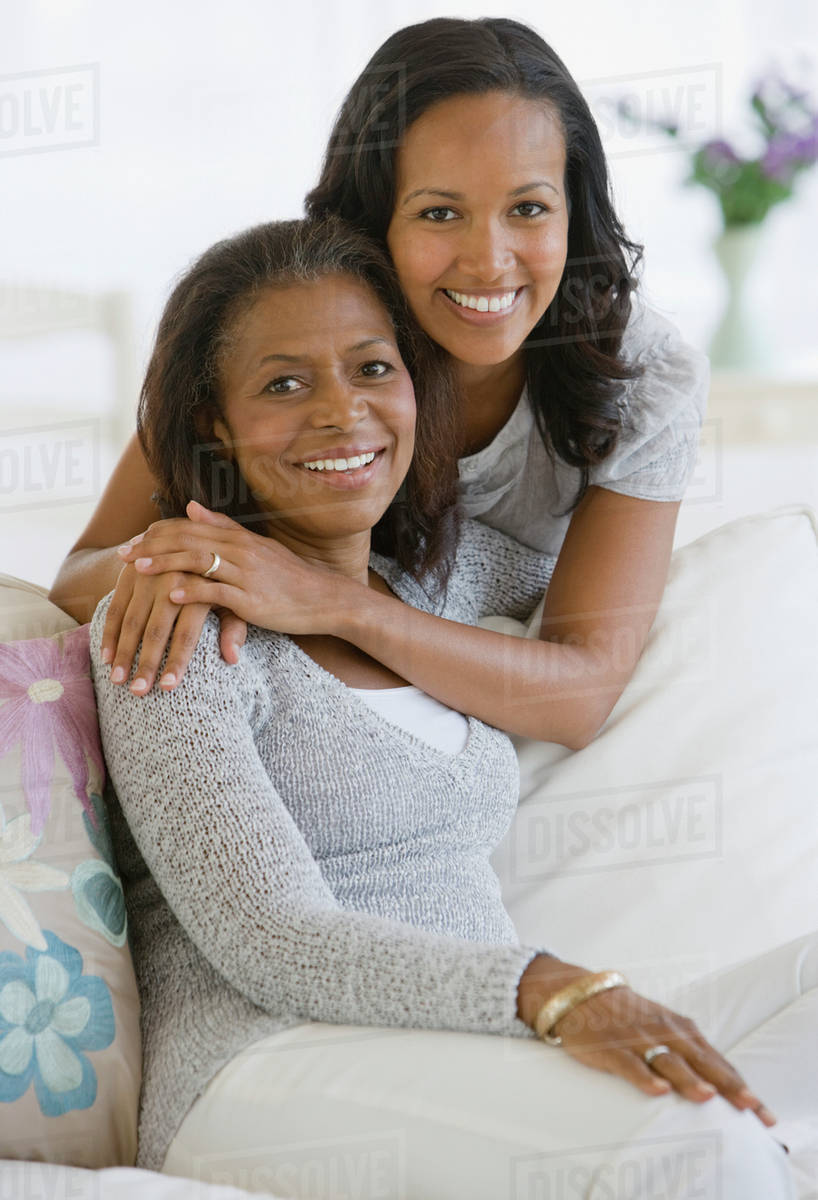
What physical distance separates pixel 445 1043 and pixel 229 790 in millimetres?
253

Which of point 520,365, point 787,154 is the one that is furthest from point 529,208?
point 787,154

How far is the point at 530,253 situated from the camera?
1.46 meters

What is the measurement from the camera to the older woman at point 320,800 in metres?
0.94

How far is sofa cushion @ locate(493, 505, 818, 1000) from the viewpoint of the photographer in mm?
1383

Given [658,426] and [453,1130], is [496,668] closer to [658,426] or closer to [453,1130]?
[658,426]

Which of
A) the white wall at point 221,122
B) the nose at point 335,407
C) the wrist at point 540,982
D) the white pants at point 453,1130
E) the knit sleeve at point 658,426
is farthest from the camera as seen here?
the white wall at point 221,122

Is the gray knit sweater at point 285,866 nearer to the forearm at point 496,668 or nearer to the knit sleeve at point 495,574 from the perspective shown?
the forearm at point 496,668

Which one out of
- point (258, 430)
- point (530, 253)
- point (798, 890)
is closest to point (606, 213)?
point (530, 253)

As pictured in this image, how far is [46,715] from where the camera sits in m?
1.16

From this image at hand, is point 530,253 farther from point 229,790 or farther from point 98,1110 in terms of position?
point 98,1110

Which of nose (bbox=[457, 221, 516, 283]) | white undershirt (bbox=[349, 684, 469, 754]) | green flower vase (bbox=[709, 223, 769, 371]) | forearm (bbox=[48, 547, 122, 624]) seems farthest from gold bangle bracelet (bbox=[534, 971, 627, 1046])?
green flower vase (bbox=[709, 223, 769, 371])

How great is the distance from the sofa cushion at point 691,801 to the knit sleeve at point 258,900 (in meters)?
0.38

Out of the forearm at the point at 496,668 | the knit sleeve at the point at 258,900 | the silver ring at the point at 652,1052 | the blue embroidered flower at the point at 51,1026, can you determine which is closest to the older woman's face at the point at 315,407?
the forearm at the point at 496,668

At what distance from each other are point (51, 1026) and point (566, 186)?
1028 millimetres
